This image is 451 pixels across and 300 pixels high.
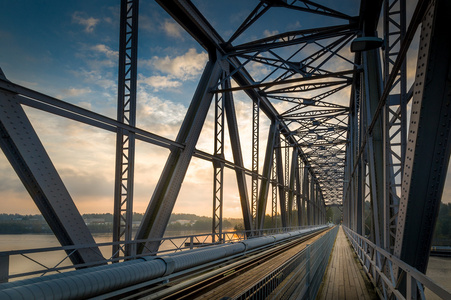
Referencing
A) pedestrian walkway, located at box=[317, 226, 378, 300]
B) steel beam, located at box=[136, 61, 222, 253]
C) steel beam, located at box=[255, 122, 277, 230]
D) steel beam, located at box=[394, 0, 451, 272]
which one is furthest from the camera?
steel beam, located at box=[255, 122, 277, 230]

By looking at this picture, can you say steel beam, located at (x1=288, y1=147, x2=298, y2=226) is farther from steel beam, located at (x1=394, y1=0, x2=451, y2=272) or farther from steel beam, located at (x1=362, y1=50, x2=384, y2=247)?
steel beam, located at (x1=394, y1=0, x2=451, y2=272)

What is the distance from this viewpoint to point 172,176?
464 inches

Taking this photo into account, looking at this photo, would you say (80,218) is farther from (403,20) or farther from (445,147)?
(403,20)

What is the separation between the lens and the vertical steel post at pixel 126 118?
941 cm

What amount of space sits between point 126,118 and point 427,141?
27.0ft

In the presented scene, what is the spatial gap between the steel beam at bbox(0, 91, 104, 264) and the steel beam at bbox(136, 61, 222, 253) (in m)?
3.20

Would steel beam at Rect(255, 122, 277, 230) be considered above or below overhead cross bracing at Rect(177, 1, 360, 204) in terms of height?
below

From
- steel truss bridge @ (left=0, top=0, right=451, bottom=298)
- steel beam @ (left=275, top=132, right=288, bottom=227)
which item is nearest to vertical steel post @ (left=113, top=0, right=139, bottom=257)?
steel truss bridge @ (left=0, top=0, right=451, bottom=298)

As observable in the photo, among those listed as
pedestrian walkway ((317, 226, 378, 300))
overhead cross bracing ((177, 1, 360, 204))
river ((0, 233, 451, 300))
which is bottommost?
pedestrian walkway ((317, 226, 378, 300))

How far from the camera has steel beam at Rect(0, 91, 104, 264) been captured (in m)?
6.37

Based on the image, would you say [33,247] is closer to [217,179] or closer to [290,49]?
[217,179]

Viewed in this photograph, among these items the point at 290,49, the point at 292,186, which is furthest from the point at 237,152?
the point at 292,186

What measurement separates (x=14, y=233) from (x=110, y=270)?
4408mm

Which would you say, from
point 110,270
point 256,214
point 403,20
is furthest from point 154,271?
point 256,214
